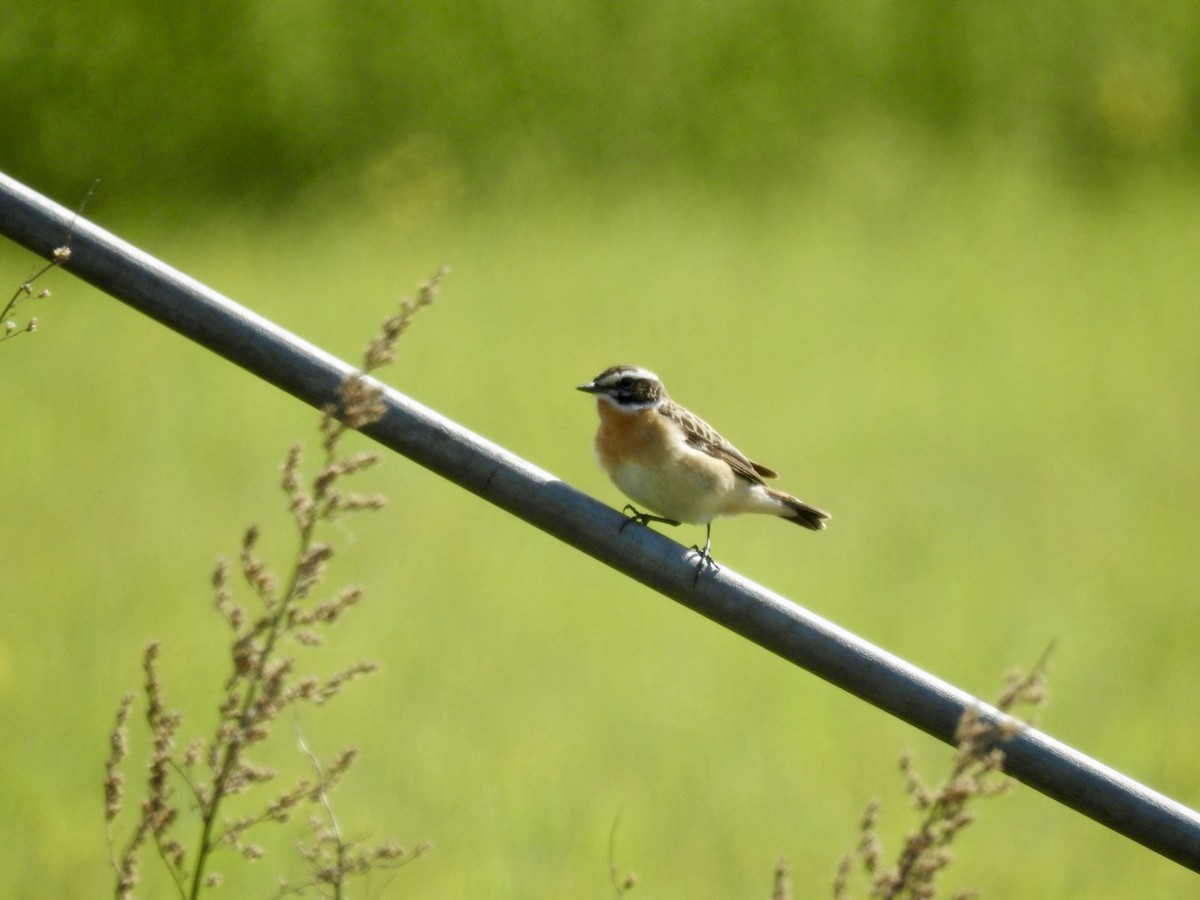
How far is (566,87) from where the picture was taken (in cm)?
959

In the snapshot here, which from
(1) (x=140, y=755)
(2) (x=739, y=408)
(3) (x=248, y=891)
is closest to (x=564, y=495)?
(3) (x=248, y=891)

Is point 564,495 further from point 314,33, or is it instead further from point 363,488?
point 314,33

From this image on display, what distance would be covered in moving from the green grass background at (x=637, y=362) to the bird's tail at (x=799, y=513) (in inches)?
51.3

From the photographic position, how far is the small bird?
3.38 metres

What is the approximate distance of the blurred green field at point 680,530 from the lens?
4.72 m

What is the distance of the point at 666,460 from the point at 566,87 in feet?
22.2

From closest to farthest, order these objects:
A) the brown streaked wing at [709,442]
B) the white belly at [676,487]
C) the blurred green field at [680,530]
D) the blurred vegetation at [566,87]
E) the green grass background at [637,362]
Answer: the white belly at [676,487]
the brown streaked wing at [709,442]
the blurred green field at [680,530]
the green grass background at [637,362]
the blurred vegetation at [566,87]

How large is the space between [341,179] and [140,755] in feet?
17.9

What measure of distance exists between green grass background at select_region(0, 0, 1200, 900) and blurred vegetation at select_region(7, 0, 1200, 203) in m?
0.03

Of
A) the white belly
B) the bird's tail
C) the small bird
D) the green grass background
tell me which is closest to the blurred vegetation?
the green grass background

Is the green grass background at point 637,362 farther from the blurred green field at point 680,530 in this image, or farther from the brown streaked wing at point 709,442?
the brown streaked wing at point 709,442

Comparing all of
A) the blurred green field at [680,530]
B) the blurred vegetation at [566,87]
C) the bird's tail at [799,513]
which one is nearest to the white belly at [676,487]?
the bird's tail at [799,513]

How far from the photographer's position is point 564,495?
171cm

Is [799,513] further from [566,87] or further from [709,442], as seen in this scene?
[566,87]
